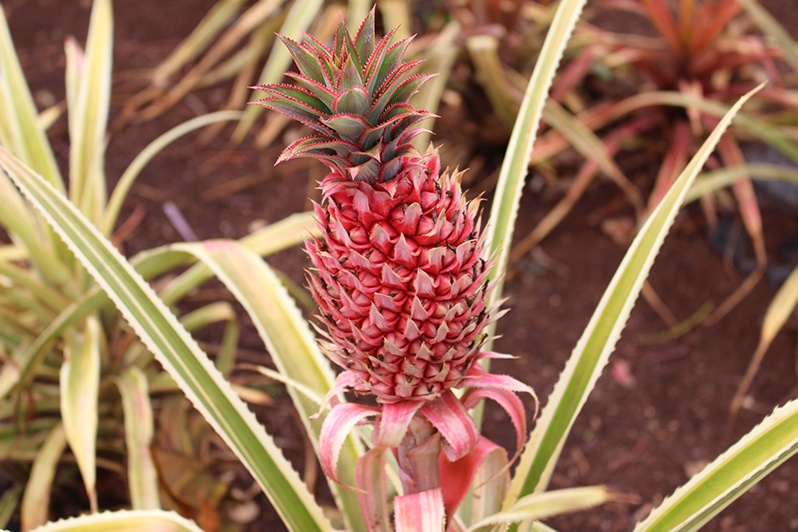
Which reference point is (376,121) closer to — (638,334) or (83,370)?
(83,370)

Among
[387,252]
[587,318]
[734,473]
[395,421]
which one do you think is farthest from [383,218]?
[587,318]

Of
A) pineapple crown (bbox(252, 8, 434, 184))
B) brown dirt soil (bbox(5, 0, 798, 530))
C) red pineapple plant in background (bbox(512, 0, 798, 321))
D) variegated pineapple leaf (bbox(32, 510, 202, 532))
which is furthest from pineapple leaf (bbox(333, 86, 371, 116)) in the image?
red pineapple plant in background (bbox(512, 0, 798, 321))

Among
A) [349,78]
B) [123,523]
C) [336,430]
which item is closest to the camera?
[349,78]

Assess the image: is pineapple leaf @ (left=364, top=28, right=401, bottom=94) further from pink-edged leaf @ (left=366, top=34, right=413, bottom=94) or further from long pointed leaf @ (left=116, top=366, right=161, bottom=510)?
long pointed leaf @ (left=116, top=366, right=161, bottom=510)

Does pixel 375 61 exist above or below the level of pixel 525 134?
above

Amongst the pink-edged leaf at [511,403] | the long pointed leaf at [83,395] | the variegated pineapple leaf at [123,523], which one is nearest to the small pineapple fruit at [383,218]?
the pink-edged leaf at [511,403]

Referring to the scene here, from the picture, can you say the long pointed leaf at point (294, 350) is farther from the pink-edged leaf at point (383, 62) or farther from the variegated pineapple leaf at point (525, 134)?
the pink-edged leaf at point (383, 62)

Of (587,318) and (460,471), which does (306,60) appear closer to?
(460,471)

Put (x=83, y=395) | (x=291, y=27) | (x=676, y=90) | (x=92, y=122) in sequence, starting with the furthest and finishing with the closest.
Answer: (x=676, y=90) → (x=291, y=27) → (x=92, y=122) → (x=83, y=395)

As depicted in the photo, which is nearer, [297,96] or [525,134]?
[297,96]
